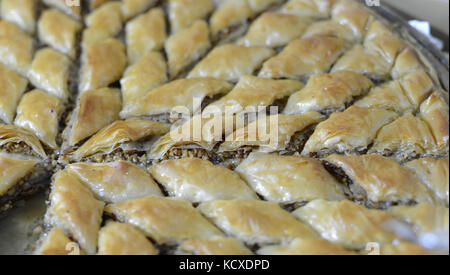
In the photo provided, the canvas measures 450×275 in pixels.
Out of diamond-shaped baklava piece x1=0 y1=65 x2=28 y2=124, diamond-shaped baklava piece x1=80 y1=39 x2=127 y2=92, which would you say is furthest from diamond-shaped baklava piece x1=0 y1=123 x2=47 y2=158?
diamond-shaped baklava piece x1=80 y1=39 x2=127 y2=92

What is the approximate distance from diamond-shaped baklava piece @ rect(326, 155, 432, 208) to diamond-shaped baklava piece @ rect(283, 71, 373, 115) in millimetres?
355

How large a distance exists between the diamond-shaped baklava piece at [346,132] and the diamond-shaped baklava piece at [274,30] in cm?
72

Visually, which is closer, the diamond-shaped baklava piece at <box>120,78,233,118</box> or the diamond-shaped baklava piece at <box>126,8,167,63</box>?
the diamond-shaped baklava piece at <box>120,78,233,118</box>

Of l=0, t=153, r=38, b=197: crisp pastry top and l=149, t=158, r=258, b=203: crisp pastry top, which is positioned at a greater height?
l=0, t=153, r=38, b=197: crisp pastry top

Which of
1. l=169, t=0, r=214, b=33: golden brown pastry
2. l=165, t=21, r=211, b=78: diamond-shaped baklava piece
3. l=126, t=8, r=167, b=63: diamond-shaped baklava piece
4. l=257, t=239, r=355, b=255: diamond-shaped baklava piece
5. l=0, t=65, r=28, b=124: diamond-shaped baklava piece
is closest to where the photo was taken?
l=257, t=239, r=355, b=255: diamond-shaped baklava piece

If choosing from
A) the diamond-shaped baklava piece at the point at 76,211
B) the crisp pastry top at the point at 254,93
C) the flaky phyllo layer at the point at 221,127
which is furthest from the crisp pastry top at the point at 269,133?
the diamond-shaped baklava piece at the point at 76,211

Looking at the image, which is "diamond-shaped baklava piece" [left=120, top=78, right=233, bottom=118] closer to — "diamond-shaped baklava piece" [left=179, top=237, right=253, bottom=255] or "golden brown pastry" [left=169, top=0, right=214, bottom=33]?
"golden brown pastry" [left=169, top=0, right=214, bottom=33]

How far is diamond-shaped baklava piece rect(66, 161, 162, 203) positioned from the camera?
1917mm

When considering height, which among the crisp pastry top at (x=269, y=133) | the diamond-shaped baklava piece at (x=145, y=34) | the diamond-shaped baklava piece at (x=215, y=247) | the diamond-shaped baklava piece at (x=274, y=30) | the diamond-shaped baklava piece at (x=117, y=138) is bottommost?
the diamond-shaped baklava piece at (x=215, y=247)

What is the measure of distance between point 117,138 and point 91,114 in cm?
26

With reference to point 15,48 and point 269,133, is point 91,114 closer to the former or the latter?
point 15,48

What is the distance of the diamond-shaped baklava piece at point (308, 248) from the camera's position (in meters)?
1.62

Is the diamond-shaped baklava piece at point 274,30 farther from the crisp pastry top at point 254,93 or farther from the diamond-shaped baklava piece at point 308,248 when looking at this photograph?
the diamond-shaped baklava piece at point 308,248

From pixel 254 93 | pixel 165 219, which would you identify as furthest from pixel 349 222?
pixel 254 93
